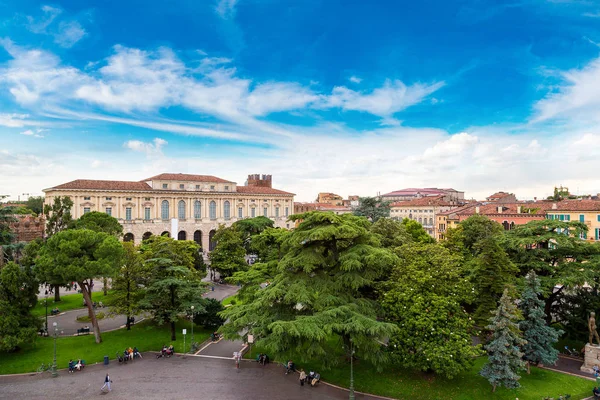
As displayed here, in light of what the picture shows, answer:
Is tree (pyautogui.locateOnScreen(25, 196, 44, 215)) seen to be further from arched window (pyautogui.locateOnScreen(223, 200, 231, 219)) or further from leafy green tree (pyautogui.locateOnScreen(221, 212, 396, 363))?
leafy green tree (pyautogui.locateOnScreen(221, 212, 396, 363))

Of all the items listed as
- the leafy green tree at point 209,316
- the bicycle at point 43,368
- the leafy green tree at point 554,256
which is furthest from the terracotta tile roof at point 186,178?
the leafy green tree at point 554,256

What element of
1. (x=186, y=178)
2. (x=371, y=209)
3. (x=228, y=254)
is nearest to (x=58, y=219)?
(x=228, y=254)

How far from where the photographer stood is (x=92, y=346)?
95.3ft

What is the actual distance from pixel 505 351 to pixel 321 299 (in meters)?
9.50

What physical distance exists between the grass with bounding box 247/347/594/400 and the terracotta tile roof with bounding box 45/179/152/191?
201ft

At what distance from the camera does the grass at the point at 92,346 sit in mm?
26156

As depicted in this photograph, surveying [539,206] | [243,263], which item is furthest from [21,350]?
[539,206]

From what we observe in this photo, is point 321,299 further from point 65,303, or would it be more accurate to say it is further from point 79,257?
point 65,303

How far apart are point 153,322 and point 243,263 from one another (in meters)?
17.7

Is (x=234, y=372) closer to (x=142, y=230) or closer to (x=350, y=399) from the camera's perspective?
(x=350, y=399)

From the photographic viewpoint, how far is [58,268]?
2620cm

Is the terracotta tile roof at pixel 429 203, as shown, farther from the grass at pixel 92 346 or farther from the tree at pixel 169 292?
the tree at pixel 169 292

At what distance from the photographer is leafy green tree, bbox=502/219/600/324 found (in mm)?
26578

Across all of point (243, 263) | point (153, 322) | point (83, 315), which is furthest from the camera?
point (243, 263)
